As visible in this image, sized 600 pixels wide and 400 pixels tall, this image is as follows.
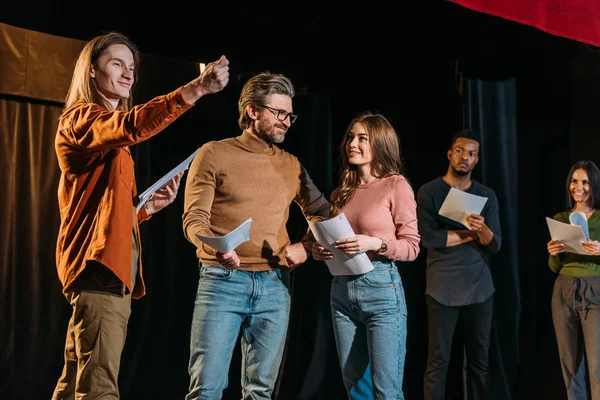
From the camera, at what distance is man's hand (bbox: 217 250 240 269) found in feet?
8.05

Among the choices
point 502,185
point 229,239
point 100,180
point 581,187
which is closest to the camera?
point 100,180

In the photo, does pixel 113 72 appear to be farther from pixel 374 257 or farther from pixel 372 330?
pixel 372 330

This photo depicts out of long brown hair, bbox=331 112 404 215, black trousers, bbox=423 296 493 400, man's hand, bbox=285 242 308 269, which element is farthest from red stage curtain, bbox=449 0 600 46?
black trousers, bbox=423 296 493 400

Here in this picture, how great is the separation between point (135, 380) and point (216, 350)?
1720 millimetres

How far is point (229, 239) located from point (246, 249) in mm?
296

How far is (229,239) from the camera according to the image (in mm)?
2365

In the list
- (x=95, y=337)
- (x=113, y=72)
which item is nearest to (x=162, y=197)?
(x=113, y=72)

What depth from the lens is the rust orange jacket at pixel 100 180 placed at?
6.70 feet

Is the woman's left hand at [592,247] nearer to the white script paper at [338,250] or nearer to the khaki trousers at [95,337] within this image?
the white script paper at [338,250]

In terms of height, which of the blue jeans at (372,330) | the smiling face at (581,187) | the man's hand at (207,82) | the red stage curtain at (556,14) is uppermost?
the red stage curtain at (556,14)

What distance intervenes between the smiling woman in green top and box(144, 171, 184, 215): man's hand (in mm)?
2663

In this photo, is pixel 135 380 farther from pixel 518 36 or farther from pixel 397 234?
pixel 518 36

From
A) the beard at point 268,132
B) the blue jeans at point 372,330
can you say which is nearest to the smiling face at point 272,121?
the beard at point 268,132

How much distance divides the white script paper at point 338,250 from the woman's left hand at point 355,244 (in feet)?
0.06
